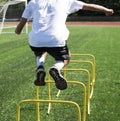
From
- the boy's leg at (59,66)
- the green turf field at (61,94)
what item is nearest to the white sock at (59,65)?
the boy's leg at (59,66)

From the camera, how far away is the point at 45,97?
890cm

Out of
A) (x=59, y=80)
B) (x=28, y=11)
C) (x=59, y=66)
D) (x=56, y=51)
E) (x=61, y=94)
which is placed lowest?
(x=61, y=94)

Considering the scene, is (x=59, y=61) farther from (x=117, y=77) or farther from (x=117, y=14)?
(x=117, y=14)

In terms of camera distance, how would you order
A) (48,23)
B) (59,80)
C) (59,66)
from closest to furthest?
(59,80) < (48,23) < (59,66)

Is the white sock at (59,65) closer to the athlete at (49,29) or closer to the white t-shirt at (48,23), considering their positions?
the athlete at (49,29)

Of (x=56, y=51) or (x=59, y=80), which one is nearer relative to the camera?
(x=59, y=80)

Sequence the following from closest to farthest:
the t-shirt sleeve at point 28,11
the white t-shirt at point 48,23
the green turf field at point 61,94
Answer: the white t-shirt at point 48,23 < the t-shirt sleeve at point 28,11 < the green turf field at point 61,94

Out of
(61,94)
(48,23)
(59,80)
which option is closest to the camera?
(59,80)

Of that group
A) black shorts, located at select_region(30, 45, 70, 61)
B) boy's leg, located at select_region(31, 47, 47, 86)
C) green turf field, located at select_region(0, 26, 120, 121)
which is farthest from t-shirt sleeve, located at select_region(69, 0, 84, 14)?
green turf field, located at select_region(0, 26, 120, 121)

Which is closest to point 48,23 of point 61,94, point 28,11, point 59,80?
point 28,11

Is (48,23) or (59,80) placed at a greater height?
(48,23)

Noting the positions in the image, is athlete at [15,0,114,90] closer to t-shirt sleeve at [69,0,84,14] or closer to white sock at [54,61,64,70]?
white sock at [54,61,64,70]

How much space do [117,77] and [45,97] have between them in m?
3.10

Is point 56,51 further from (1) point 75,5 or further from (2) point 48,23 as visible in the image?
(1) point 75,5
